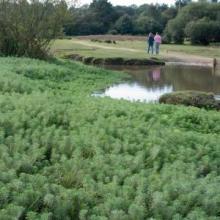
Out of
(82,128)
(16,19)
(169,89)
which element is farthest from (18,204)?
(16,19)

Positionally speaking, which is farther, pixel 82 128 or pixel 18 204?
pixel 82 128

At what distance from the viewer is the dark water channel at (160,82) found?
17.0 metres

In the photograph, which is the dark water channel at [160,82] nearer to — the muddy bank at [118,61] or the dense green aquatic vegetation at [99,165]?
the muddy bank at [118,61]

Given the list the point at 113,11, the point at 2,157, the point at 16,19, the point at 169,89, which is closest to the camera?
the point at 2,157

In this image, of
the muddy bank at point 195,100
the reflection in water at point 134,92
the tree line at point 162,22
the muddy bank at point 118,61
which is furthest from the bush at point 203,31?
the muddy bank at point 195,100

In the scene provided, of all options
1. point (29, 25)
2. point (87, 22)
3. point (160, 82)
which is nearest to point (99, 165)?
point (160, 82)

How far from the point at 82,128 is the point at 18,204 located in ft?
9.27

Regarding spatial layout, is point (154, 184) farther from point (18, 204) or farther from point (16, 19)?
point (16, 19)

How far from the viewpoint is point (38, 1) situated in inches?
900

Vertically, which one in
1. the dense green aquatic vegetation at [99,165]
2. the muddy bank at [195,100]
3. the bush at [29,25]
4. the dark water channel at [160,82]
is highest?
the bush at [29,25]

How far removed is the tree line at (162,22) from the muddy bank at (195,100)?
32.0m

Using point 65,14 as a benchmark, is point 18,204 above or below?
below

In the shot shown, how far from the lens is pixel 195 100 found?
13.5 m

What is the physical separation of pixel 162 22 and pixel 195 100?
51358 millimetres
